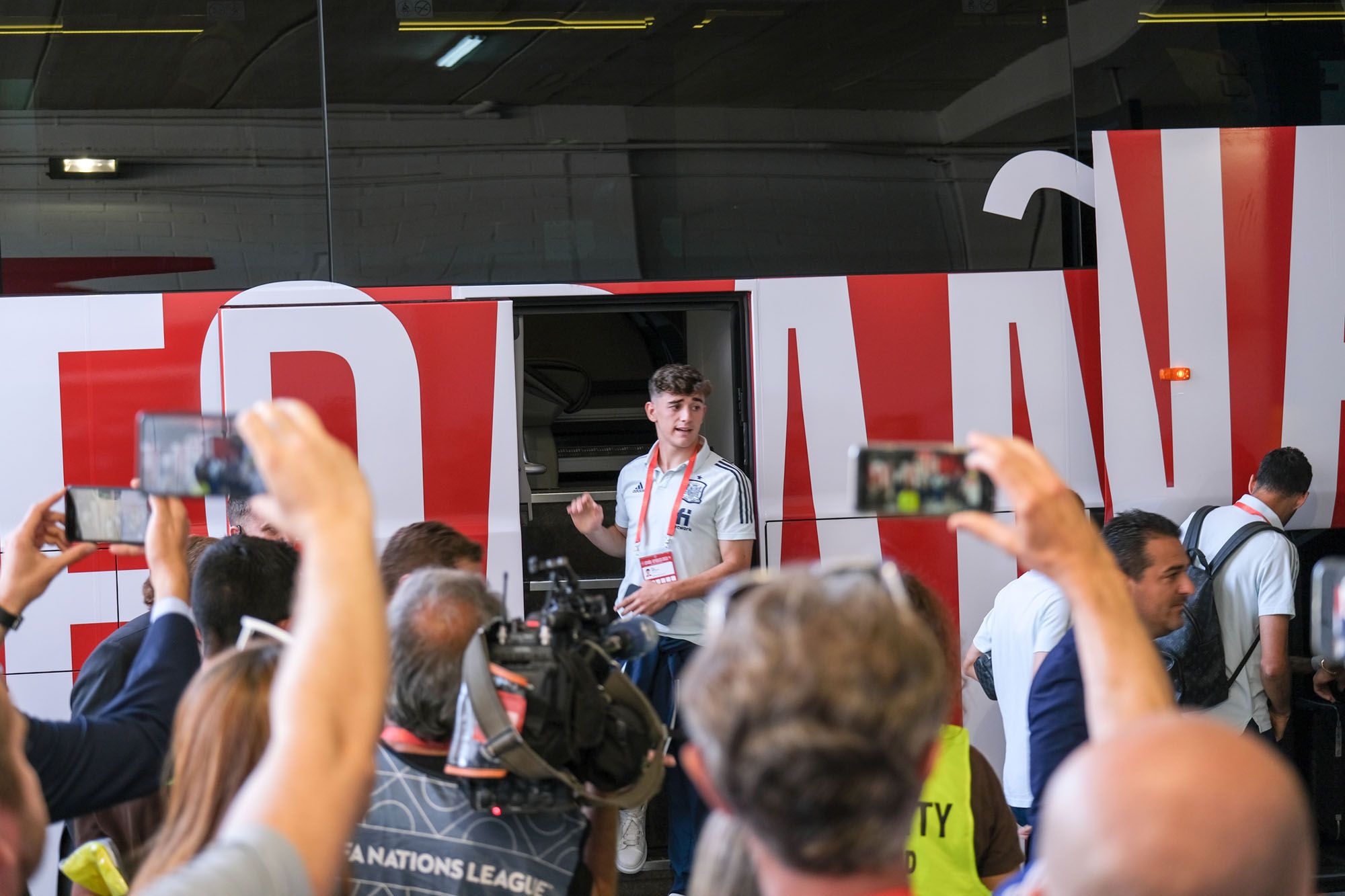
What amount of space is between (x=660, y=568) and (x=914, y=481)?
335 cm

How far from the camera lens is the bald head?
3.25 feet

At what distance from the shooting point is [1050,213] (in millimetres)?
4953

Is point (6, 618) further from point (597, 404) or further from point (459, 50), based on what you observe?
point (597, 404)

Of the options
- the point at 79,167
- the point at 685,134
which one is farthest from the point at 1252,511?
the point at 79,167

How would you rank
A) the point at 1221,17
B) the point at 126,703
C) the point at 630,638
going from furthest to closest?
the point at 1221,17
the point at 630,638
the point at 126,703

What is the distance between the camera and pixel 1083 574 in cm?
148

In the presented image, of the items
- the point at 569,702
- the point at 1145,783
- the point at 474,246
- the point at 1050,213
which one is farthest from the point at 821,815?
the point at 1050,213

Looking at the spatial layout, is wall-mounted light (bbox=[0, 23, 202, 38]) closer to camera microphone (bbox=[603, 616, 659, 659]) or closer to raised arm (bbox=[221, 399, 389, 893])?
camera microphone (bbox=[603, 616, 659, 659])

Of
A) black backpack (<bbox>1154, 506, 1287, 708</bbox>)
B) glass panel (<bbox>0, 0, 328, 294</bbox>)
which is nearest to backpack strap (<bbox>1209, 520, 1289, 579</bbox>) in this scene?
black backpack (<bbox>1154, 506, 1287, 708</bbox>)

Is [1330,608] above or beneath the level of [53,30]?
beneath

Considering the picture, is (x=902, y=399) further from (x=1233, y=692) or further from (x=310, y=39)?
(x=310, y=39)

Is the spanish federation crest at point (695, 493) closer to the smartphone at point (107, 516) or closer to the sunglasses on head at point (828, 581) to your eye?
the smartphone at point (107, 516)

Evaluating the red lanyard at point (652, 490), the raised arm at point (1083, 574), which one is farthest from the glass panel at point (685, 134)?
the raised arm at point (1083, 574)

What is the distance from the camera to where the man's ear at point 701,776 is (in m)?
1.19
